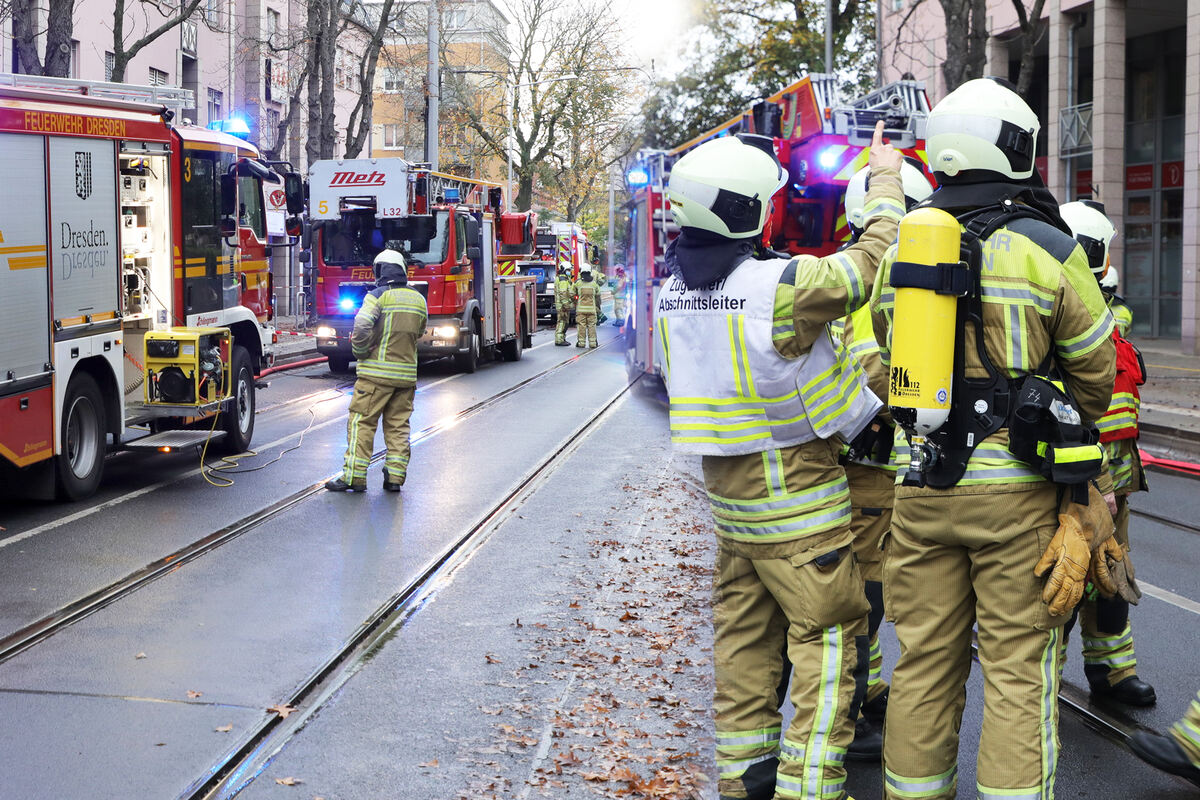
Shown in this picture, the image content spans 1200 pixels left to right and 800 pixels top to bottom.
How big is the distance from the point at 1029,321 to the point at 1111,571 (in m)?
0.75

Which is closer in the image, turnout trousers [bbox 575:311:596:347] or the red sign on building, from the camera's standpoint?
the red sign on building

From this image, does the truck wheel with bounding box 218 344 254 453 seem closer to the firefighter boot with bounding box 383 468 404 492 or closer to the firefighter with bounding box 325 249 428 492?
the firefighter with bounding box 325 249 428 492

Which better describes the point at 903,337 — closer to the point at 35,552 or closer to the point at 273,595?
the point at 273,595

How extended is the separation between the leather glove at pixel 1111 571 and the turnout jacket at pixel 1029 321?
256 mm

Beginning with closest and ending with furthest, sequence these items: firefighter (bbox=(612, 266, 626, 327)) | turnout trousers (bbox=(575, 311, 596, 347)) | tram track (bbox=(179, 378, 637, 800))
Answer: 1. tram track (bbox=(179, 378, 637, 800))
2. firefighter (bbox=(612, 266, 626, 327))
3. turnout trousers (bbox=(575, 311, 596, 347))

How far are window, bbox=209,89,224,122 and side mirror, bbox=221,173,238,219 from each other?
28.3 meters

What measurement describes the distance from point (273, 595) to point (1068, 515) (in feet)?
15.4

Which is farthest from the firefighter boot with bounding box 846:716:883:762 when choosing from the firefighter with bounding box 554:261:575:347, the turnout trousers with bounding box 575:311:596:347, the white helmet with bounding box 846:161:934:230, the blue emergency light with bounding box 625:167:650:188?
the firefighter with bounding box 554:261:575:347

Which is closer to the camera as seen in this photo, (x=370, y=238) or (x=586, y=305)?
(x=370, y=238)

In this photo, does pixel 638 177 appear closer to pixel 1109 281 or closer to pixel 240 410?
pixel 240 410

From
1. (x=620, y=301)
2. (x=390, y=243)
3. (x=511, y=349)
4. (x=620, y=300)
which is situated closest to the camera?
(x=390, y=243)

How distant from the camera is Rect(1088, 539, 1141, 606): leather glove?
3625 millimetres

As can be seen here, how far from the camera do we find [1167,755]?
4180 millimetres

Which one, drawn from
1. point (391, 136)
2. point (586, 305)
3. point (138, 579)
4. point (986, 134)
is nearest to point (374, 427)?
point (138, 579)
